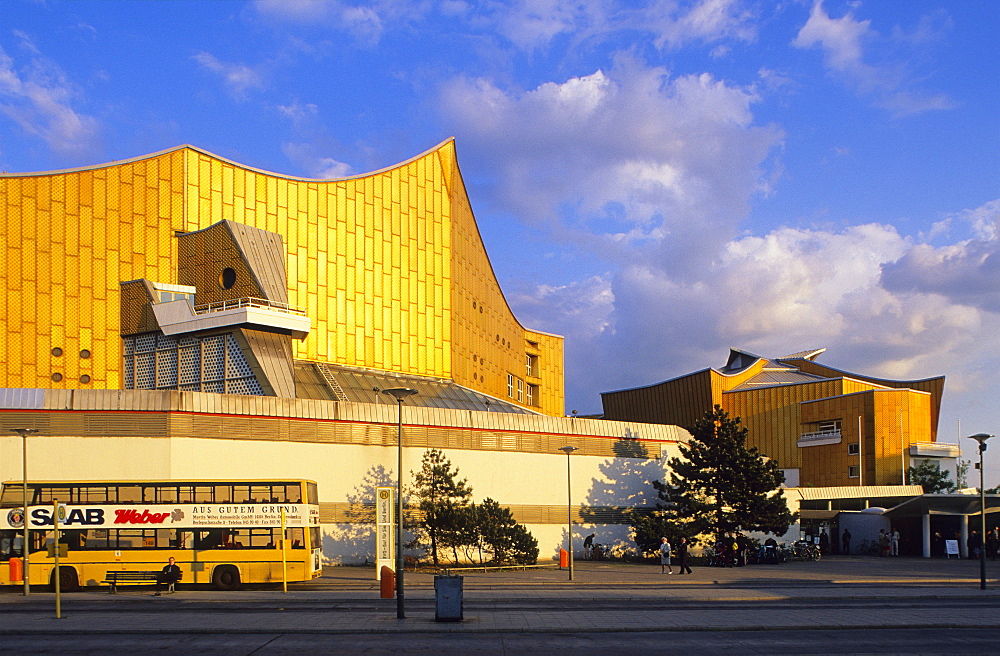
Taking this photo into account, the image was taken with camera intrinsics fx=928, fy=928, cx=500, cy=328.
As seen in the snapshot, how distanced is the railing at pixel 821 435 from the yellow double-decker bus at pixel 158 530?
63.7 metres

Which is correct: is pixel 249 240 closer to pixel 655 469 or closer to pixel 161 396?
pixel 161 396

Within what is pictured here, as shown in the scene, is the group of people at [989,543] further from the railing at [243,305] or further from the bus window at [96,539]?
the bus window at [96,539]

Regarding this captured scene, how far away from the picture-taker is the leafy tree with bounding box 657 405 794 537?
4472cm

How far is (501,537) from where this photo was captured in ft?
132

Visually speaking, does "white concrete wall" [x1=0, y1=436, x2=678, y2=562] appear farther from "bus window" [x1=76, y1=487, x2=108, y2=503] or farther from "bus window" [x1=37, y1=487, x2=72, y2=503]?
"bus window" [x1=76, y1=487, x2=108, y2=503]

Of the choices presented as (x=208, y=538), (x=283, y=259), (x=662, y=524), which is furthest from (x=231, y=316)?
(x=662, y=524)

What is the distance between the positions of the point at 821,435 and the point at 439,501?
53609 mm

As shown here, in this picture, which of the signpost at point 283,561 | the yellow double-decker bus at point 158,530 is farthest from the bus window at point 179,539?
the signpost at point 283,561

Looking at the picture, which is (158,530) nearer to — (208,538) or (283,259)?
(208,538)

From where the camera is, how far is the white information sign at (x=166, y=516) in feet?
99.9

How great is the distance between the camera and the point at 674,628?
20469 mm

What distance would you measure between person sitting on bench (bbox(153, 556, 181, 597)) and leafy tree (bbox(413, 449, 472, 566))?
40.1 ft

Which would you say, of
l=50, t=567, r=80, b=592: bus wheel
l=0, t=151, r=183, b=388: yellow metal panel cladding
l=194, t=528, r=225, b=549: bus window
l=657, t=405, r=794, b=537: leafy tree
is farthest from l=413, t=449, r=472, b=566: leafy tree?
l=0, t=151, r=183, b=388: yellow metal panel cladding

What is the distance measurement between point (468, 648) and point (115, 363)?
36.6 meters
